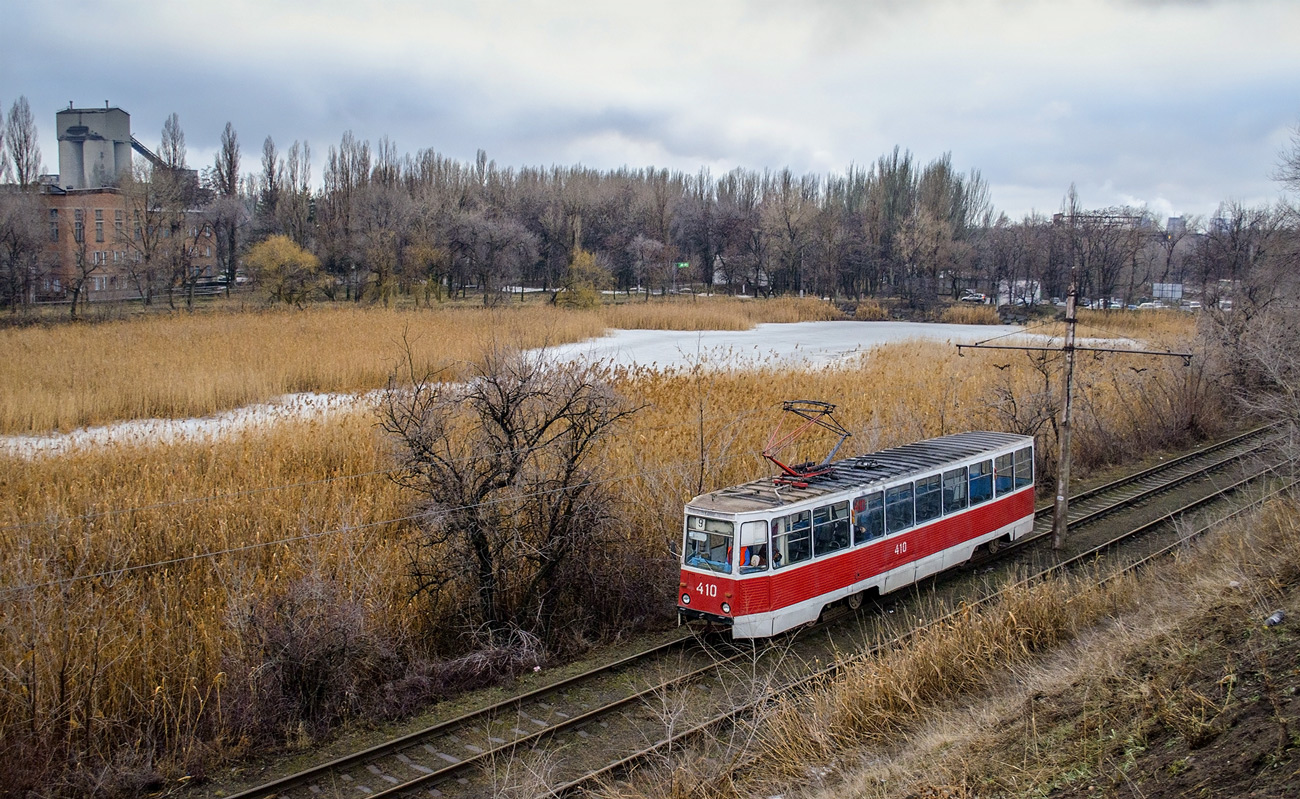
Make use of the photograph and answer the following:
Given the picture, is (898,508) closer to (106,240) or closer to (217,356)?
(217,356)

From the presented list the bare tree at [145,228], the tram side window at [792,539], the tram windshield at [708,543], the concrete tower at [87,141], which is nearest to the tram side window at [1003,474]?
the tram side window at [792,539]

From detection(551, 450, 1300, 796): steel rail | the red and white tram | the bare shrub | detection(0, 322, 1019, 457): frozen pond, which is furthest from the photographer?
detection(0, 322, 1019, 457): frozen pond

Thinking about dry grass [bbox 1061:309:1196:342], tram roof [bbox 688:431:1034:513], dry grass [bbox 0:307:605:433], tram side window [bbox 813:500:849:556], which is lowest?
tram side window [bbox 813:500:849:556]

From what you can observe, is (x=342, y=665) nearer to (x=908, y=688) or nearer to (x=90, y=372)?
(x=908, y=688)

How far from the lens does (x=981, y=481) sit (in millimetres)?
17328

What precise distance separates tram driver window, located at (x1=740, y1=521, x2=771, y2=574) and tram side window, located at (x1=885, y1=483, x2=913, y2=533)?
118 inches

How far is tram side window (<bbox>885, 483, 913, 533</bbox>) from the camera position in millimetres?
15125

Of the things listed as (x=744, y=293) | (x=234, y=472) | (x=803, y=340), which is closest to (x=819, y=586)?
(x=234, y=472)

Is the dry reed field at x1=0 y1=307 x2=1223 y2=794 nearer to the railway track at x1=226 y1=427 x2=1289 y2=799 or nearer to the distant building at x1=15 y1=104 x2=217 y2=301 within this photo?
the railway track at x1=226 y1=427 x2=1289 y2=799

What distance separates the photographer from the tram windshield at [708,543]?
43.5 feet

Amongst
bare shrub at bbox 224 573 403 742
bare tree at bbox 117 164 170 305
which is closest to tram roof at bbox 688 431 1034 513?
bare shrub at bbox 224 573 403 742

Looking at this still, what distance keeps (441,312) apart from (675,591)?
32808 millimetres

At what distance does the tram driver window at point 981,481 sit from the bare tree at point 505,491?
7008 millimetres

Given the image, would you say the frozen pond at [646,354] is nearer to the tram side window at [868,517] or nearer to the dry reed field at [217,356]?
the dry reed field at [217,356]
